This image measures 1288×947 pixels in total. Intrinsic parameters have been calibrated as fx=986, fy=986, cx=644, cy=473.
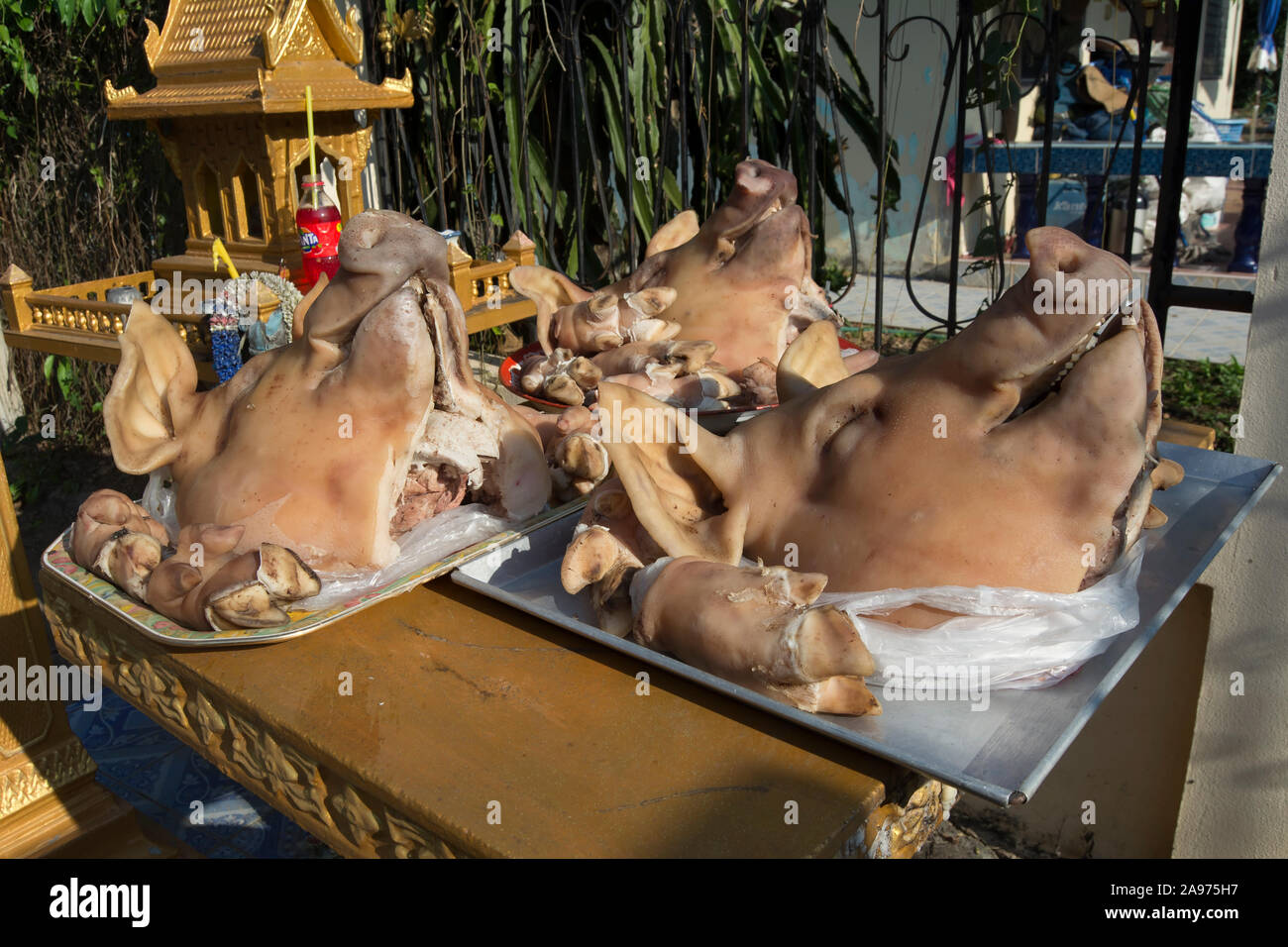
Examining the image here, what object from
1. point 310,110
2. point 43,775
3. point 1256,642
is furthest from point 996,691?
point 310,110

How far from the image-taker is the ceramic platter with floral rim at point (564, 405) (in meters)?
2.08

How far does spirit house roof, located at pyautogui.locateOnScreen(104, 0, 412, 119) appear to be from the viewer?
2.83 m

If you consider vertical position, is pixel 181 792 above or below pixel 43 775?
below

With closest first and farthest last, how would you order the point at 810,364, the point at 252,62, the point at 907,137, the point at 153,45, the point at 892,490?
the point at 892,490, the point at 810,364, the point at 252,62, the point at 153,45, the point at 907,137

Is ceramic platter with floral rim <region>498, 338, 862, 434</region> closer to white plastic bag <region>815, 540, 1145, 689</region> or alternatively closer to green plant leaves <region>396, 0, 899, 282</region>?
white plastic bag <region>815, 540, 1145, 689</region>

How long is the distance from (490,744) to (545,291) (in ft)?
5.14

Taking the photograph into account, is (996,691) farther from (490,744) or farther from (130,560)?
(130,560)

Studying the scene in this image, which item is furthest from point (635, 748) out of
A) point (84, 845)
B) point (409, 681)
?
point (84, 845)

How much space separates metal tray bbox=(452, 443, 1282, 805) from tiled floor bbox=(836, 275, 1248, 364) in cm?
370

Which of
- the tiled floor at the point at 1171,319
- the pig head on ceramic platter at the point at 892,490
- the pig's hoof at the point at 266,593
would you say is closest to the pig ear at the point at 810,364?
the pig head on ceramic platter at the point at 892,490

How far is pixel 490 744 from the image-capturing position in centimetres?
129

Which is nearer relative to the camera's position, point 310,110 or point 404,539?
point 404,539
